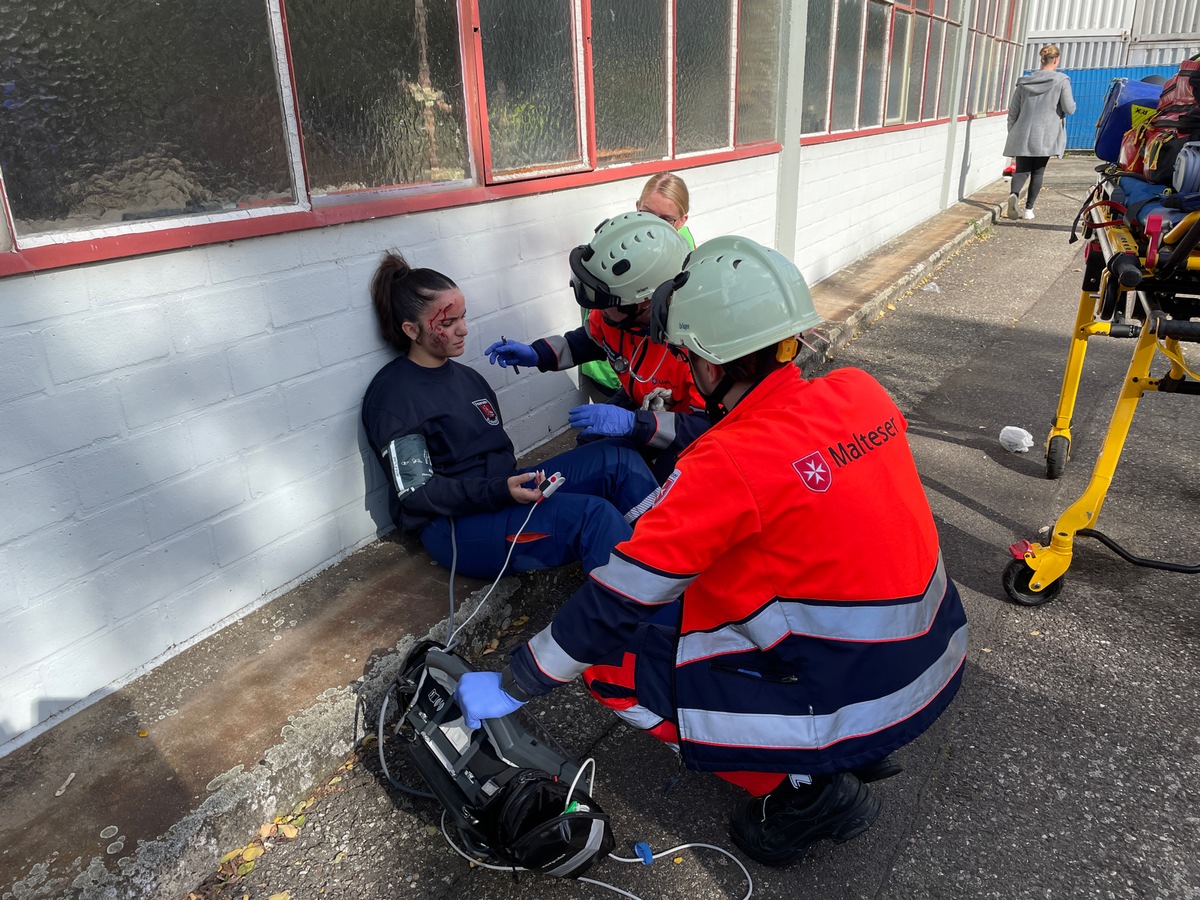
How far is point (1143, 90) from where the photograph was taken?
396 cm

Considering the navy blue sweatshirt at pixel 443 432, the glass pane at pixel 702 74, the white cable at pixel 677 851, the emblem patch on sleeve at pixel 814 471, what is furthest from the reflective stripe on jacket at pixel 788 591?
the glass pane at pixel 702 74

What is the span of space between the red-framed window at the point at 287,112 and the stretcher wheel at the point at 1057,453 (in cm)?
266

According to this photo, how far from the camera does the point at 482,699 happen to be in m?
1.99

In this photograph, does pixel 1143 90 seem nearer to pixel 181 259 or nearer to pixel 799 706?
pixel 799 706

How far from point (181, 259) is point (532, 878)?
2037mm

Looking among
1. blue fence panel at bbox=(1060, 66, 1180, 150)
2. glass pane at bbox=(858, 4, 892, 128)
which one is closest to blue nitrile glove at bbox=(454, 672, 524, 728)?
glass pane at bbox=(858, 4, 892, 128)

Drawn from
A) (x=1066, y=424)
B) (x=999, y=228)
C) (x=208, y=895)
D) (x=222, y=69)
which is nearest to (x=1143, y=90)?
(x=1066, y=424)

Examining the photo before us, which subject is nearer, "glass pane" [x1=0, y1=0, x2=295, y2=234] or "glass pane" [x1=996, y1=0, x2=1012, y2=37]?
"glass pane" [x1=0, y1=0, x2=295, y2=234]

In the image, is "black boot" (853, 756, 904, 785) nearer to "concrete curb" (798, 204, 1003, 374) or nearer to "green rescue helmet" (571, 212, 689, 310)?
"green rescue helmet" (571, 212, 689, 310)

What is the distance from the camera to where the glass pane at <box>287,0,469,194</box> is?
294 centimetres

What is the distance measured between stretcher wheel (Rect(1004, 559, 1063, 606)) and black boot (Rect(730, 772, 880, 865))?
55.1 inches

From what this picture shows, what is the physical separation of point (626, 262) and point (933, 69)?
1072 centimetres

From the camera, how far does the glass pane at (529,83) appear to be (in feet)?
12.3

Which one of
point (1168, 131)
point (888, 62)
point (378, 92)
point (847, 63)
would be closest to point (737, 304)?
point (378, 92)
